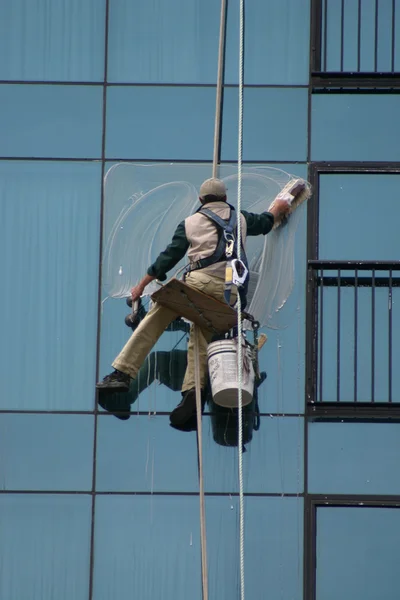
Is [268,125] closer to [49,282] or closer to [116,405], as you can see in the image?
[49,282]

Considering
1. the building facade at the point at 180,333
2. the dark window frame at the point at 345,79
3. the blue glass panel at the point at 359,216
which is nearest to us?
the building facade at the point at 180,333

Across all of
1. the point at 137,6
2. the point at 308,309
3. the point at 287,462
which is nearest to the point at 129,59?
the point at 137,6

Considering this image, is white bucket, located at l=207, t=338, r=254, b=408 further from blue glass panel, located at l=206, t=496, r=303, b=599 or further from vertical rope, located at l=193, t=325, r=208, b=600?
blue glass panel, located at l=206, t=496, r=303, b=599

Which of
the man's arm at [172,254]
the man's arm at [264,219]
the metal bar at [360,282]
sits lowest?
the metal bar at [360,282]

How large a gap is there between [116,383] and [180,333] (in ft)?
2.44

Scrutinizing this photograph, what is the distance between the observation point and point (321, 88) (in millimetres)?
15641

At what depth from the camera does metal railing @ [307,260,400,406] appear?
48.9 ft

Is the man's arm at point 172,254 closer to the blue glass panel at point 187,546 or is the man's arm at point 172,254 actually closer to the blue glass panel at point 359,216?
the blue glass panel at point 359,216

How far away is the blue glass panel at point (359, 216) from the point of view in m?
15.3

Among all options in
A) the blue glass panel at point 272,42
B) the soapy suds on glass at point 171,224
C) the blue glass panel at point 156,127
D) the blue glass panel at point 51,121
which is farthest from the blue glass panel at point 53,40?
the blue glass panel at point 272,42

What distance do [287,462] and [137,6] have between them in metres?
4.06

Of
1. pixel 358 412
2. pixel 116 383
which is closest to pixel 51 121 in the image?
pixel 116 383

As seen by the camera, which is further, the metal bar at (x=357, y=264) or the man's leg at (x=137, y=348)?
the metal bar at (x=357, y=264)

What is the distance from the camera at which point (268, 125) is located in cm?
1559
